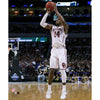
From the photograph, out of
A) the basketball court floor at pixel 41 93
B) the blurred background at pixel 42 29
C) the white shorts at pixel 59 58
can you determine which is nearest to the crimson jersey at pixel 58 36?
the white shorts at pixel 59 58

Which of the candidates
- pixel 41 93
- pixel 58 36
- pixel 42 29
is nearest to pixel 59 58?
pixel 58 36

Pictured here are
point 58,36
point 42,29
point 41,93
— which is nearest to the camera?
point 58,36

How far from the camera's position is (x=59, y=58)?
4043 millimetres

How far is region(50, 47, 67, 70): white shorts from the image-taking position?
13.1 feet

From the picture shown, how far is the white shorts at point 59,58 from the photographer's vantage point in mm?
3988

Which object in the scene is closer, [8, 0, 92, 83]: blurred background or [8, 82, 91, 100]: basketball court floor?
[8, 82, 91, 100]: basketball court floor

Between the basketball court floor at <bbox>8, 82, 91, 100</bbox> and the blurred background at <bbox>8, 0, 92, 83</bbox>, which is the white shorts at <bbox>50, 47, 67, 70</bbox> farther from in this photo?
the blurred background at <bbox>8, 0, 92, 83</bbox>

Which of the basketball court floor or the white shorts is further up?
the white shorts

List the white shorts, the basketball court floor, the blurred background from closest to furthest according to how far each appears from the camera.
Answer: the white shorts, the basketball court floor, the blurred background

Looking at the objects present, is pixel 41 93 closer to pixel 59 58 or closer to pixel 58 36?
pixel 59 58

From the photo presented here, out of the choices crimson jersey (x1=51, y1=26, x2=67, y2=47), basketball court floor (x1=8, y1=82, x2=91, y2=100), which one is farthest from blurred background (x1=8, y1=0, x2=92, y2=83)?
crimson jersey (x1=51, y1=26, x2=67, y2=47)
